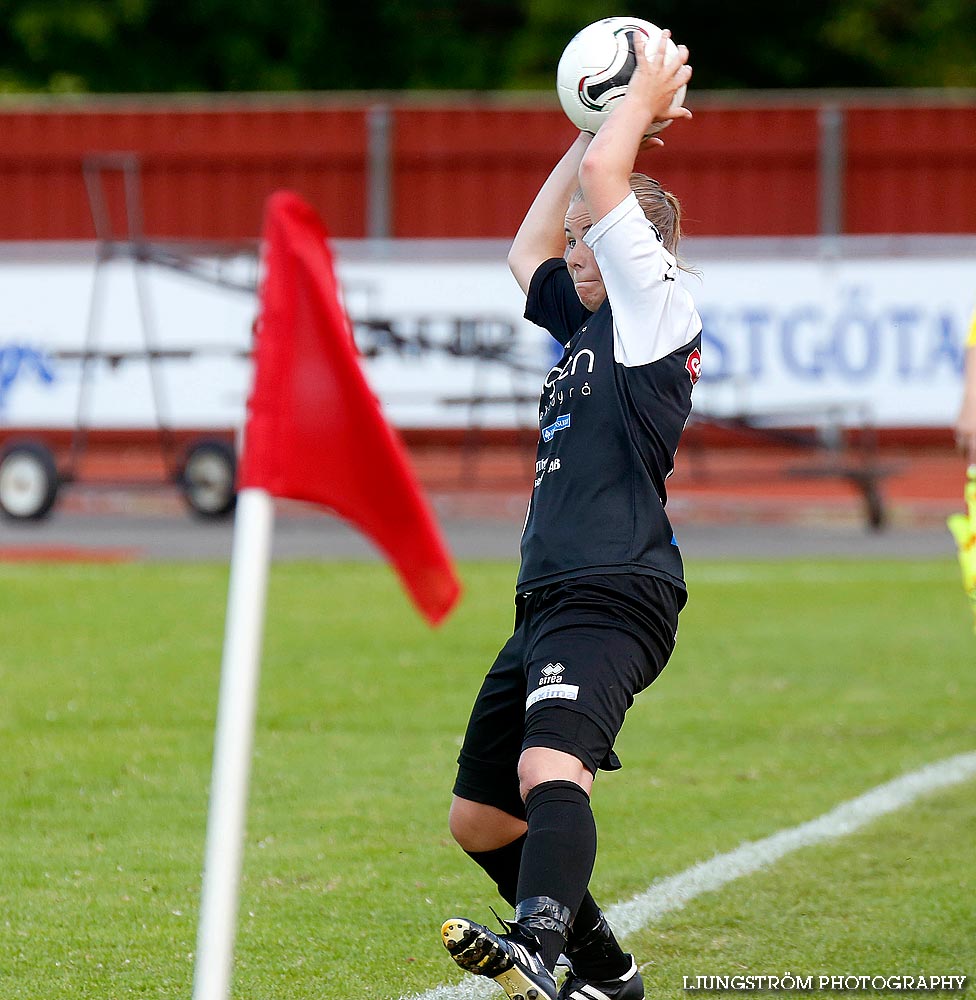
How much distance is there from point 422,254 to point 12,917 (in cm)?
1213

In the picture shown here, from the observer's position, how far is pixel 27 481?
49.6 feet

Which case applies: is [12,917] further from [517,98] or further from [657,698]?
[517,98]

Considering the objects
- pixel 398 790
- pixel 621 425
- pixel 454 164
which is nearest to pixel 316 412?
pixel 621 425

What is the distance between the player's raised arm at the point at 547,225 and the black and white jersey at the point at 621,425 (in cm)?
46

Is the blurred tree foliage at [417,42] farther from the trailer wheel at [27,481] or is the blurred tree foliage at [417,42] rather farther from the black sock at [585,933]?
the black sock at [585,933]

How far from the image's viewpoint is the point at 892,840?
562 centimetres

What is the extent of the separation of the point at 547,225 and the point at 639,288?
69 cm

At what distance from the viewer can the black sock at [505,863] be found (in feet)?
13.2

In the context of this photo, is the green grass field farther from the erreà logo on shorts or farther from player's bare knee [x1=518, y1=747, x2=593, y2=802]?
the erreà logo on shorts

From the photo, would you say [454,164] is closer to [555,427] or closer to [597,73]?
[597,73]

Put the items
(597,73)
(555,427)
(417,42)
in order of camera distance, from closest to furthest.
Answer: (555,427) → (597,73) → (417,42)

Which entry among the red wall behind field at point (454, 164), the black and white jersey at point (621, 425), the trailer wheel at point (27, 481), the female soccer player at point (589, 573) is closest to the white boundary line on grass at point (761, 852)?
the female soccer player at point (589, 573)

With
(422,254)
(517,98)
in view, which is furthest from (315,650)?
(517,98)

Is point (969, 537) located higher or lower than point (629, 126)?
lower
